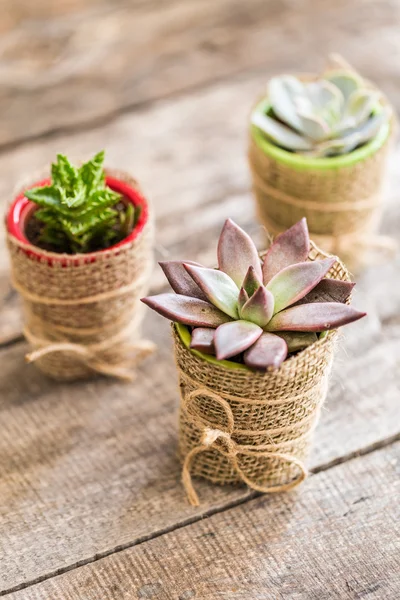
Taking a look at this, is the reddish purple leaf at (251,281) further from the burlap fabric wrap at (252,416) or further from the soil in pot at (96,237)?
the soil in pot at (96,237)

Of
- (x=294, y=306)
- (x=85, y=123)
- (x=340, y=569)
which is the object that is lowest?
(x=340, y=569)

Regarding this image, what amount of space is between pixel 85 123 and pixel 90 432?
2.35 feet

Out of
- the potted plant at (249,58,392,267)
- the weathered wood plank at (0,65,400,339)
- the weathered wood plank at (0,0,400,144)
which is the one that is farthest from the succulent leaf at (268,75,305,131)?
the weathered wood plank at (0,0,400,144)

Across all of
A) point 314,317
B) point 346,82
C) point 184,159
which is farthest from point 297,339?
point 184,159

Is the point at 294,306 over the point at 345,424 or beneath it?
over

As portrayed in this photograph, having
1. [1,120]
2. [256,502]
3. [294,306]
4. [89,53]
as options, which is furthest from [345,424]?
[89,53]

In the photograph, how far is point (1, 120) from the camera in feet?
5.22

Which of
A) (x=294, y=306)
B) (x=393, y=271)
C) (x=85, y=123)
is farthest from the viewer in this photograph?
(x=85, y=123)

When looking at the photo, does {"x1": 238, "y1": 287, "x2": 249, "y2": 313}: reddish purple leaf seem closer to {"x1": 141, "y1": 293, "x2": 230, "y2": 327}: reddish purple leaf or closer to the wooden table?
{"x1": 141, "y1": 293, "x2": 230, "y2": 327}: reddish purple leaf

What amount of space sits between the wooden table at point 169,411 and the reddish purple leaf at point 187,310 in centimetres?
27

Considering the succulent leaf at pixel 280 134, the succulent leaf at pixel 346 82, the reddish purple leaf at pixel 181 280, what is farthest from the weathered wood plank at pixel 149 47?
the reddish purple leaf at pixel 181 280

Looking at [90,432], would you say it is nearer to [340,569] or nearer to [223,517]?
[223,517]

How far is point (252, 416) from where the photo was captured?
92 centimetres

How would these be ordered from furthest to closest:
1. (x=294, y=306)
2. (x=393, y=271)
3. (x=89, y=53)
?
1. (x=89, y=53)
2. (x=393, y=271)
3. (x=294, y=306)
